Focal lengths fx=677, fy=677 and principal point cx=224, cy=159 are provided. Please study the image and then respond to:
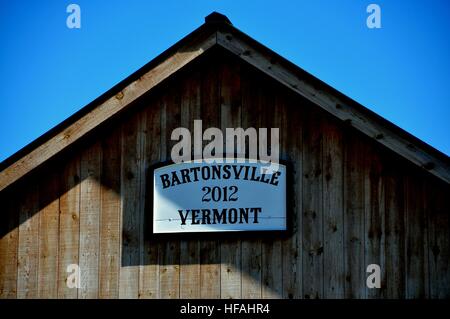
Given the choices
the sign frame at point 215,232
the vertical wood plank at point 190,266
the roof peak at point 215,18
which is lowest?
the vertical wood plank at point 190,266

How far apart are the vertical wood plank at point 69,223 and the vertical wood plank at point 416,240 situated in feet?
11.6

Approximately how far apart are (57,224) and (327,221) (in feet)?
9.79

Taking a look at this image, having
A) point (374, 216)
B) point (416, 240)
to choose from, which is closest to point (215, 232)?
point (374, 216)

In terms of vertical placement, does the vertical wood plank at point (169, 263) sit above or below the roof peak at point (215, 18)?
below

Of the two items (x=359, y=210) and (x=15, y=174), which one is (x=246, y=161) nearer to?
(x=359, y=210)

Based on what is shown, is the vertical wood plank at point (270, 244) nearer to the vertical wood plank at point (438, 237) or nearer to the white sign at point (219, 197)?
the white sign at point (219, 197)

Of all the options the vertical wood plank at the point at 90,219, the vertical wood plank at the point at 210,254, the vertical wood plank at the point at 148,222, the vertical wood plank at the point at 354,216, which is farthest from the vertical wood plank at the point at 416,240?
the vertical wood plank at the point at 90,219

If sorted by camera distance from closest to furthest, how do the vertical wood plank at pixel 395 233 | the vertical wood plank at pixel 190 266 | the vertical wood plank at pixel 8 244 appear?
the vertical wood plank at pixel 395 233
the vertical wood plank at pixel 190 266
the vertical wood plank at pixel 8 244

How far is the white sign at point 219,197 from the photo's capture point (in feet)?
23.4

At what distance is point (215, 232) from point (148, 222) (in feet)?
2.47

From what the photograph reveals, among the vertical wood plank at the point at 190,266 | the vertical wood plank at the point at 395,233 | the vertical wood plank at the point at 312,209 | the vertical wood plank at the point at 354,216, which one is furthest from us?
the vertical wood plank at the point at 190,266

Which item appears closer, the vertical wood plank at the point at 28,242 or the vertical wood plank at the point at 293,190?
the vertical wood plank at the point at 293,190

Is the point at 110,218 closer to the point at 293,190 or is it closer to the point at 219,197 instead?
the point at 219,197

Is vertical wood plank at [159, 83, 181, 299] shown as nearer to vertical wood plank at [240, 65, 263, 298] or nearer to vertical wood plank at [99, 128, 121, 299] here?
vertical wood plank at [99, 128, 121, 299]
